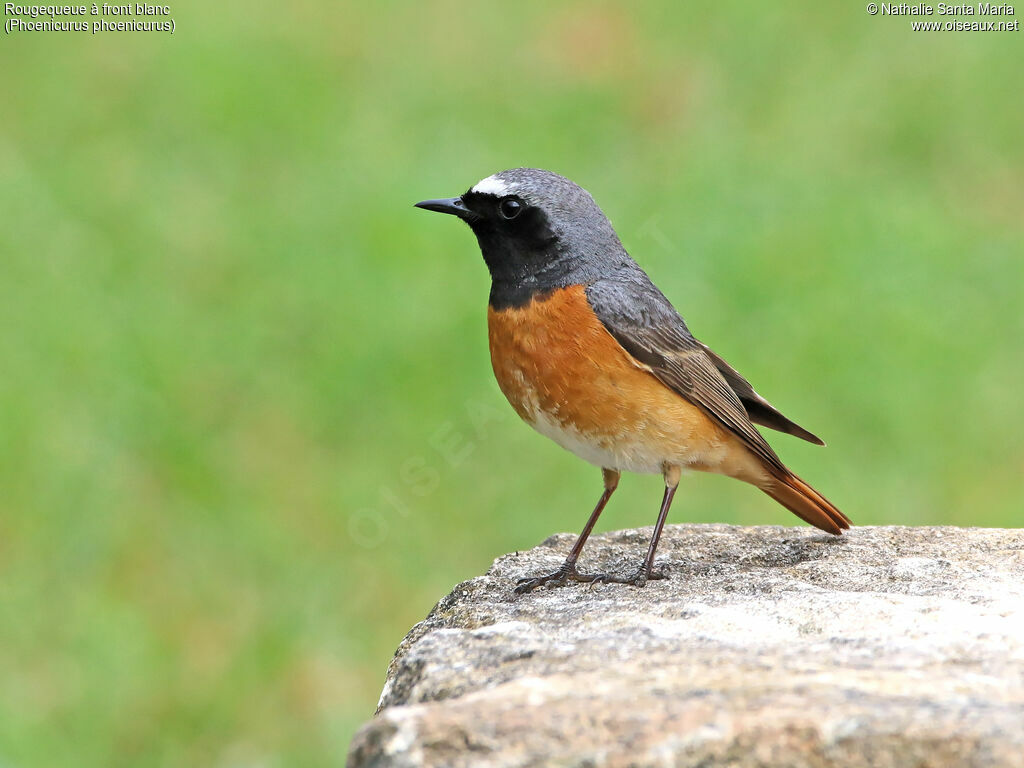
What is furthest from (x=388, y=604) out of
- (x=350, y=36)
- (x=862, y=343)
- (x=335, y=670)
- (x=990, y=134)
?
(x=990, y=134)

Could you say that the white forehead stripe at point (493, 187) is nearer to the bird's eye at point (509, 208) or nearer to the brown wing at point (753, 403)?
the bird's eye at point (509, 208)

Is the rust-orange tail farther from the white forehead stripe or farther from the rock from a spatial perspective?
the white forehead stripe

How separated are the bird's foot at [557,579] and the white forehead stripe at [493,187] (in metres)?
1.53

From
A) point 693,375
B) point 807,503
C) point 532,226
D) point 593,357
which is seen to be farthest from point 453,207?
point 807,503

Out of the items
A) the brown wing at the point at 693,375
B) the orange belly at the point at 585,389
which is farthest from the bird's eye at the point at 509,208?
the brown wing at the point at 693,375

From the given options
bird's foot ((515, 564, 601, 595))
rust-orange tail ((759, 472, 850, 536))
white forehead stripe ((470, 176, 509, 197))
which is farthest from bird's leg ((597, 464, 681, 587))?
white forehead stripe ((470, 176, 509, 197))

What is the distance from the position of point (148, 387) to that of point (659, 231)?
12.4 feet

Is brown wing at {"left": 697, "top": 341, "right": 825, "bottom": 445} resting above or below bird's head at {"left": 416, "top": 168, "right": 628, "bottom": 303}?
below

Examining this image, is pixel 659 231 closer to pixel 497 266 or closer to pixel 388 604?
pixel 388 604

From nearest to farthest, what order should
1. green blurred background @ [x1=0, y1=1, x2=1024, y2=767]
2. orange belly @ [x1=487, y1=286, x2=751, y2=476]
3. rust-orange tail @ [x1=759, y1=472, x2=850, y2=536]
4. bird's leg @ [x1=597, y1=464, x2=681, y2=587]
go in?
bird's leg @ [x1=597, y1=464, x2=681, y2=587] < orange belly @ [x1=487, y1=286, x2=751, y2=476] < rust-orange tail @ [x1=759, y1=472, x2=850, y2=536] < green blurred background @ [x1=0, y1=1, x2=1024, y2=767]

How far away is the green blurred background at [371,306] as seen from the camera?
25.1ft

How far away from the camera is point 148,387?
345 inches

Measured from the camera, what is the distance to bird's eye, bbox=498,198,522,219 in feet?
17.5

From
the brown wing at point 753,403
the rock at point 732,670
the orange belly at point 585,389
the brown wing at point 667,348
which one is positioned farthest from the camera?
the brown wing at point 753,403
